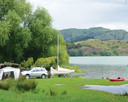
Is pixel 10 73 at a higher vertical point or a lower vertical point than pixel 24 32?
lower

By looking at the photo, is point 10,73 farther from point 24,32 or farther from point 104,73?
point 104,73

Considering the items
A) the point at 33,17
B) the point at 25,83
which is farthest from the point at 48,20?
the point at 25,83

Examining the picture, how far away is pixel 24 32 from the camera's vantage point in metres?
35.8

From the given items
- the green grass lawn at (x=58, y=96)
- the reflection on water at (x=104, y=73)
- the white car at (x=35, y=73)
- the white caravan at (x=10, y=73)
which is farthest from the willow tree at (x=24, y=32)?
the green grass lawn at (x=58, y=96)

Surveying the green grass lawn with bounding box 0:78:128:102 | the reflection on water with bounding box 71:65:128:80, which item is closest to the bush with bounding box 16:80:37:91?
the green grass lawn with bounding box 0:78:128:102

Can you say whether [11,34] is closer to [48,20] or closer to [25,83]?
[48,20]

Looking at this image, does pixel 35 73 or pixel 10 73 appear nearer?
pixel 10 73

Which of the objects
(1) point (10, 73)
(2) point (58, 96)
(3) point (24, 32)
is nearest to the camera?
(2) point (58, 96)

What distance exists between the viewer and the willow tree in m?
35.9

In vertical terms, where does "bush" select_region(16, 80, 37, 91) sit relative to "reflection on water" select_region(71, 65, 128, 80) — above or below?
above

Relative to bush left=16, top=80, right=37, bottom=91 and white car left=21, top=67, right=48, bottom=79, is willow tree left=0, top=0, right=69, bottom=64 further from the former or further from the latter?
bush left=16, top=80, right=37, bottom=91

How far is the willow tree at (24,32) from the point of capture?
35.9 m

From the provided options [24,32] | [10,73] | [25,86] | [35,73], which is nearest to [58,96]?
[25,86]

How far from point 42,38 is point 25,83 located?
23660 mm
